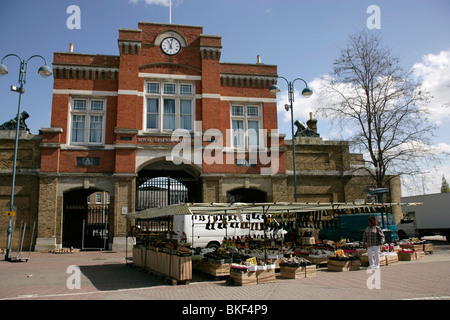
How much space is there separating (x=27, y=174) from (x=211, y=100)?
41.2 ft

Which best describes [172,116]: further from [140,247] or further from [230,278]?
[230,278]

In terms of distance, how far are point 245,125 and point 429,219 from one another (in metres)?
16.4

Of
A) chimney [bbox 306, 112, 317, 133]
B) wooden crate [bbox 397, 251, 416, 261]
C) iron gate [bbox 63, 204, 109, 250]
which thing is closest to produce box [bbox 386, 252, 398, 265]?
wooden crate [bbox 397, 251, 416, 261]

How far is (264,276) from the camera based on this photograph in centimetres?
1097

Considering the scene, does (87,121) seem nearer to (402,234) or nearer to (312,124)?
(312,124)

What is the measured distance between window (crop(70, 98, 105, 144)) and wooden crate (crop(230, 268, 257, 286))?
52.2 ft

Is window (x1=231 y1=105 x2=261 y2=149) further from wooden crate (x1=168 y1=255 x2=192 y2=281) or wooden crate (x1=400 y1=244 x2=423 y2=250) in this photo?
wooden crate (x1=168 y1=255 x2=192 y2=281)

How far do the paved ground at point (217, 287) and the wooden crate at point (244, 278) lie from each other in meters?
0.32

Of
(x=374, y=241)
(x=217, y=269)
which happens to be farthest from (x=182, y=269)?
(x=374, y=241)

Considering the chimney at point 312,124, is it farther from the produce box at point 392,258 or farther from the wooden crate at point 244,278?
the wooden crate at point 244,278

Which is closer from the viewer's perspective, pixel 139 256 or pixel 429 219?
pixel 139 256

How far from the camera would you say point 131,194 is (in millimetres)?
22094

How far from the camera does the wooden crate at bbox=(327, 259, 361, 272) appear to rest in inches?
512
